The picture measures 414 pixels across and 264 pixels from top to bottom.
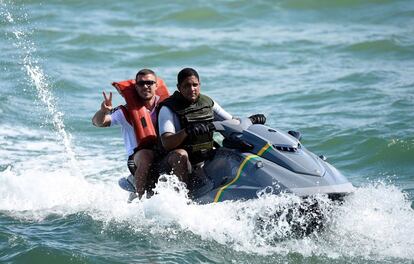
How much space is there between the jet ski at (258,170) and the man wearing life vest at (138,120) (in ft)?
1.66

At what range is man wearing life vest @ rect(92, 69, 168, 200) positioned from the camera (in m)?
7.46

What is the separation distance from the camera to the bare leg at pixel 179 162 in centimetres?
710

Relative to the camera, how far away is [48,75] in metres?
15.3

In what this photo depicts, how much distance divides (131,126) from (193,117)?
0.80m

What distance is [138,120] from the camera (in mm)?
7629

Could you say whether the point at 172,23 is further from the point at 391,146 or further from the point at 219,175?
the point at 219,175

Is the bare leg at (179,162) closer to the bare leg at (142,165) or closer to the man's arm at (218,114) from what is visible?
the bare leg at (142,165)

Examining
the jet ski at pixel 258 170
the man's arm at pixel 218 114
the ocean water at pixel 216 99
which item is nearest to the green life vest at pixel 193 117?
the jet ski at pixel 258 170

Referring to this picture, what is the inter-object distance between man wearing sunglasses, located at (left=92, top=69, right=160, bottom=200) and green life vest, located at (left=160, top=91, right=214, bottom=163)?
0.45m

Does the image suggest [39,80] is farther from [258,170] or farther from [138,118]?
[258,170]

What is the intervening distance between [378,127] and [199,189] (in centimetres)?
497

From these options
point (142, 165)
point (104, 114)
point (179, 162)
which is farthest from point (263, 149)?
point (104, 114)

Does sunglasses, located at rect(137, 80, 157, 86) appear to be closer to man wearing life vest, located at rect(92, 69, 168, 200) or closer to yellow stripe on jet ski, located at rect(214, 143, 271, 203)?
man wearing life vest, located at rect(92, 69, 168, 200)

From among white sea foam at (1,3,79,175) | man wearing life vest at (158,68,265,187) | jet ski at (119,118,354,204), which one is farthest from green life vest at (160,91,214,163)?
white sea foam at (1,3,79,175)
